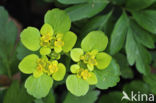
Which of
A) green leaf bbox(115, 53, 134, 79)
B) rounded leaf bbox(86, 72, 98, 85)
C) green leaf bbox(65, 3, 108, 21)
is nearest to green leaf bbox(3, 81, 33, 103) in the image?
rounded leaf bbox(86, 72, 98, 85)

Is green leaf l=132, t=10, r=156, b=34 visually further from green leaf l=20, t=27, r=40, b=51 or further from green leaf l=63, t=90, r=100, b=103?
green leaf l=20, t=27, r=40, b=51

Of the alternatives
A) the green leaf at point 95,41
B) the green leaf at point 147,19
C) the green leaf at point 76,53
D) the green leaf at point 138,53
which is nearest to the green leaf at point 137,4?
the green leaf at point 147,19

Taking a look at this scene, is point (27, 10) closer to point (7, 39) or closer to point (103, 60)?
point (7, 39)

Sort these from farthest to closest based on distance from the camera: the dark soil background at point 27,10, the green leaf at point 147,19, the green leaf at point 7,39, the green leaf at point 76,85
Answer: the dark soil background at point 27,10 < the green leaf at point 7,39 < the green leaf at point 147,19 < the green leaf at point 76,85

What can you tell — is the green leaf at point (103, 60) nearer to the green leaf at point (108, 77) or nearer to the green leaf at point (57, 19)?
the green leaf at point (108, 77)

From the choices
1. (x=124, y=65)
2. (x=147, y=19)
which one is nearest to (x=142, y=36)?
(x=147, y=19)

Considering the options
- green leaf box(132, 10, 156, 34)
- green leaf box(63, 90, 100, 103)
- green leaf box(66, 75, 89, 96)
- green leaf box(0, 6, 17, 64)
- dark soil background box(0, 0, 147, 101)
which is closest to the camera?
green leaf box(66, 75, 89, 96)

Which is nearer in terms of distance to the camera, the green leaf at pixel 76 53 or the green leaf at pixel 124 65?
the green leaf at pixel 76 53
